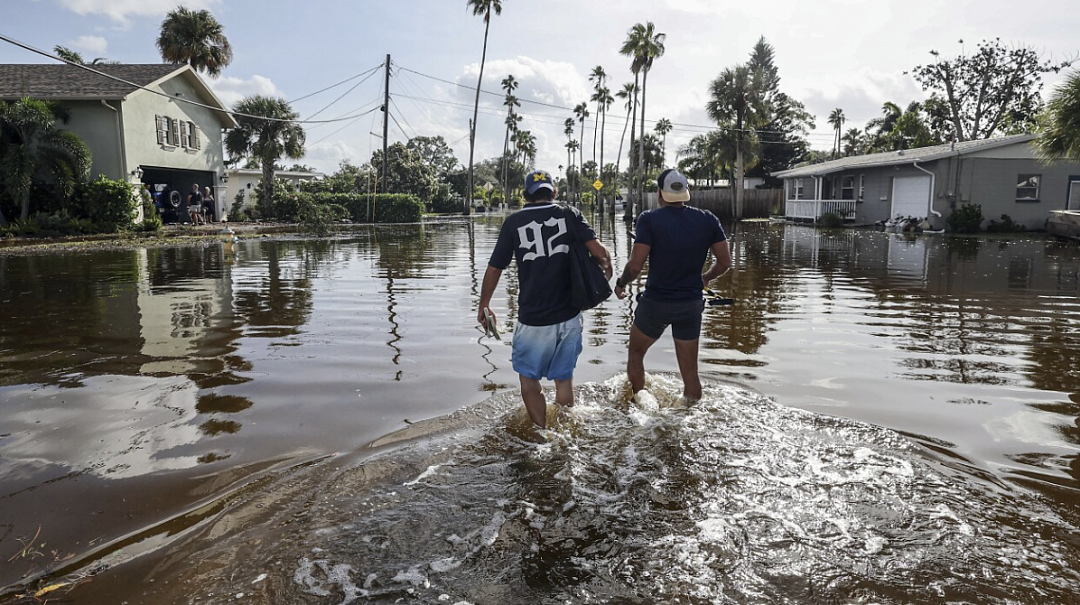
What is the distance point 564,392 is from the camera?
4.89 metres

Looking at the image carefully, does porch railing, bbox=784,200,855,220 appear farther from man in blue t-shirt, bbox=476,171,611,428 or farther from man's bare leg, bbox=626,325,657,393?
man in blue t-shirt, bbox=476,171,611,428

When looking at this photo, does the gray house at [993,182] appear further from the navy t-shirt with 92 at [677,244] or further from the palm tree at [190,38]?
the palm tree at [190,38]

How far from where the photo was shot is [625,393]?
578cm

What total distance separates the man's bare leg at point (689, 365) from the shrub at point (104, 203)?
1007 inches

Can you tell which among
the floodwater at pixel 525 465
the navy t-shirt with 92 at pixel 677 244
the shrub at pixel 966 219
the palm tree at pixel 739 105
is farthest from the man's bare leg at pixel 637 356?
the palm tree at pixel 739 105

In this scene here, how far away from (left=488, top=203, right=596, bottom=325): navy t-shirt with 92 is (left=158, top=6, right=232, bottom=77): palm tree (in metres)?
35.4

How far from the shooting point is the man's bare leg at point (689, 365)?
529 centimetres

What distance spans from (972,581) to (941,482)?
3.63 ft

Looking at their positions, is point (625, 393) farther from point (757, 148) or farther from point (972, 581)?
point (757, 148)

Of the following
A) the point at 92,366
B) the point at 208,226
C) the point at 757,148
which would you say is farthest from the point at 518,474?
the point at 757,148

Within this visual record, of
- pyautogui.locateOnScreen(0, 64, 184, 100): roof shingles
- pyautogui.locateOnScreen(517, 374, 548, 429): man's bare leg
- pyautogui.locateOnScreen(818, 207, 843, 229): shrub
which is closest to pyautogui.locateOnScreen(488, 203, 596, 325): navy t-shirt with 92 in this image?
pyautogui.locateOnScreen(517, 374, 548, 429): man's bare leg

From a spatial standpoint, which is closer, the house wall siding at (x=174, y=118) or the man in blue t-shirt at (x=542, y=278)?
the man in blue t-shirt at (x=542, y=278)

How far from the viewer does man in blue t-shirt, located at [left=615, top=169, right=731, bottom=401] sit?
507 centimetres

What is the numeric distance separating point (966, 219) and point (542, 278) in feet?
92.1
